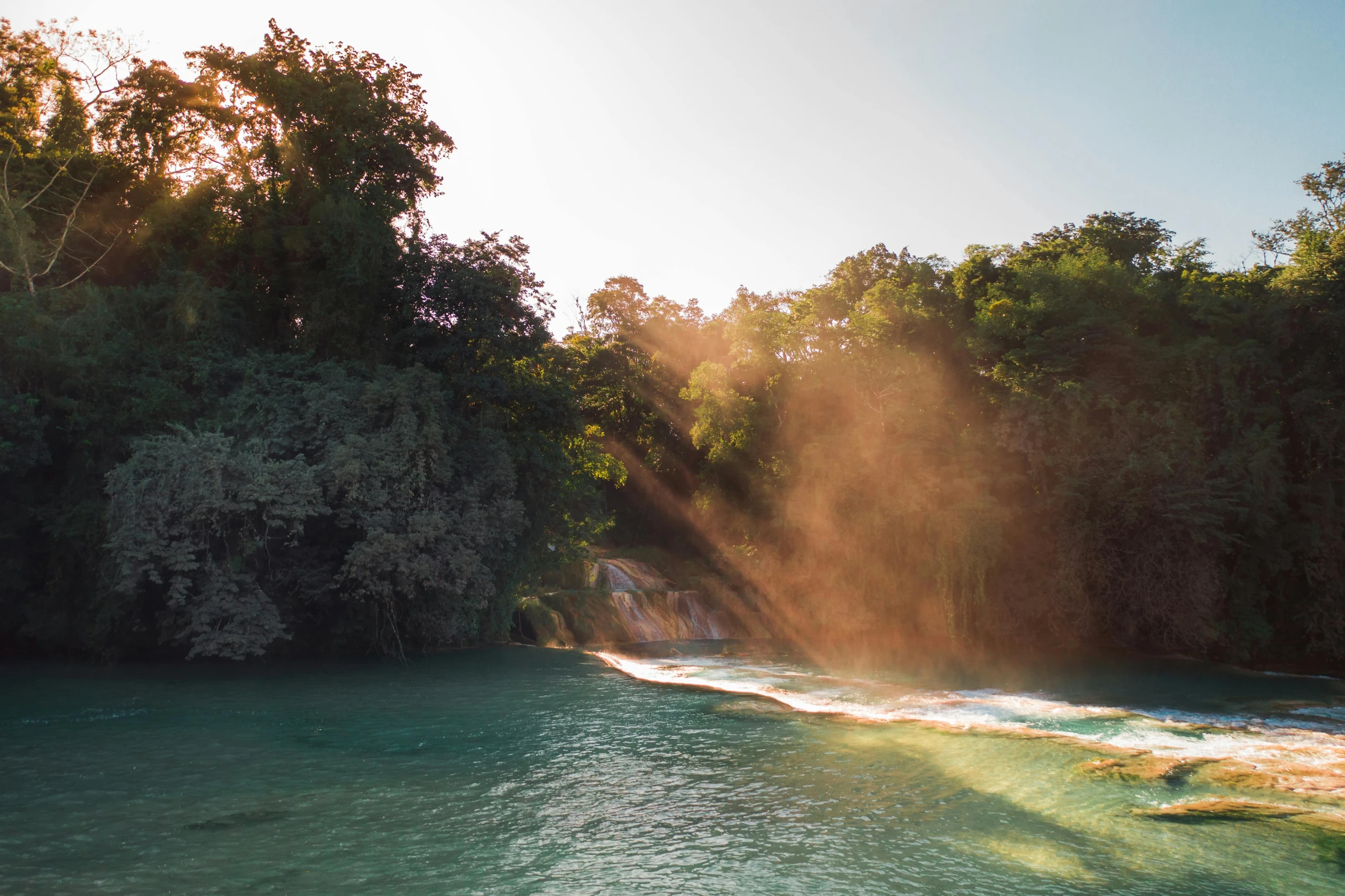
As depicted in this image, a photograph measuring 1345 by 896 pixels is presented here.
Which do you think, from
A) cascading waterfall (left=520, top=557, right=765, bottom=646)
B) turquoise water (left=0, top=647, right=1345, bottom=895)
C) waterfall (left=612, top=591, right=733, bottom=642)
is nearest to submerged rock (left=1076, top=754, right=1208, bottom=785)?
turquoise water (left=0, top=647, right=1345, bottom=895)

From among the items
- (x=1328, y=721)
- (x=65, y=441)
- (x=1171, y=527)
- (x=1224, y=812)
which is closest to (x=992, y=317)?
(x=1171, y=527)

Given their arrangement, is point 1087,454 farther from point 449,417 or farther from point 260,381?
point 260,381

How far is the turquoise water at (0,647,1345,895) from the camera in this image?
26.5 ft

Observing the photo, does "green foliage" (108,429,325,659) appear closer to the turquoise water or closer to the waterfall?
the turquoise water

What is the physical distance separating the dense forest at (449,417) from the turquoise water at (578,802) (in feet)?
16.3

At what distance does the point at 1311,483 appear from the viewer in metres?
26.5

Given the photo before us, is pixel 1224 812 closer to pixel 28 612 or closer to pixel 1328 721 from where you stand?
pixel 1328 721

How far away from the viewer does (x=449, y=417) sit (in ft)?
79.2

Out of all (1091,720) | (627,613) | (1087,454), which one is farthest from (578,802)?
(627,613)

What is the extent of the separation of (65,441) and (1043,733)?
2458 centimetres

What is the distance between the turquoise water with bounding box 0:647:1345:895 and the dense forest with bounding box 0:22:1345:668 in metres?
4.96

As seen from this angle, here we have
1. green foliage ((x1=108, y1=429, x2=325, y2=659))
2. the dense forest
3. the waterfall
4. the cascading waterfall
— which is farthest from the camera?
the waterfall

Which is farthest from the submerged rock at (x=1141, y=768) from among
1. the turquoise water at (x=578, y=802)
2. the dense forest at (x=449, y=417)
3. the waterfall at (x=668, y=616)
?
the waterfall at (x=668, y=616)

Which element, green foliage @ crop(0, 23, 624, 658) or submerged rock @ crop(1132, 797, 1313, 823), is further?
green foliage @ crop(0, 23, 624, 658)
